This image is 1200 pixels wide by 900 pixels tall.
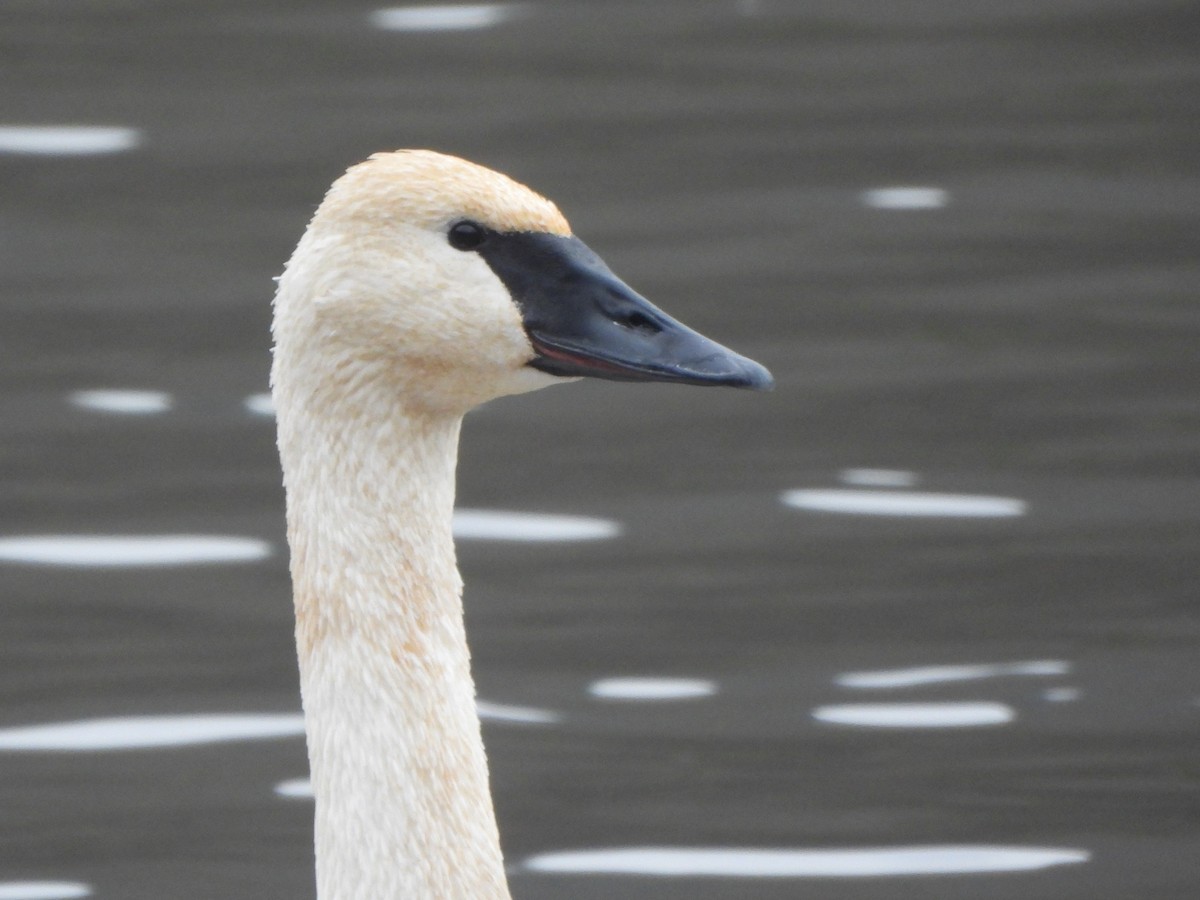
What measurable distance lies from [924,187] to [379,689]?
6436mm

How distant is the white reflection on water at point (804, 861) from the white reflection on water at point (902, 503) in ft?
6.30

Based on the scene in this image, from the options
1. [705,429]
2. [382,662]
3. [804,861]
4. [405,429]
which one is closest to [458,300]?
[405,429]

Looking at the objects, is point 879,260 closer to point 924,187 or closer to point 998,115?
point 924,187

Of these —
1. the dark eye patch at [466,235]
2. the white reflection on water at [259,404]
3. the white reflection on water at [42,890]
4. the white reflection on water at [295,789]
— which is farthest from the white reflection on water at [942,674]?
the dark eye patch at [466,235]

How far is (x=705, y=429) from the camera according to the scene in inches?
330

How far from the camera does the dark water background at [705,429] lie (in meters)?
6.16

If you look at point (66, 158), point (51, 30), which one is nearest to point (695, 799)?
point (66, 158)

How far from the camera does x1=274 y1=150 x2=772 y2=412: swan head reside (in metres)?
3.95

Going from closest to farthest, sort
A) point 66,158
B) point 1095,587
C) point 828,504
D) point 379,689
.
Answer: point 379,689 < point 1095,587 < point 828,504 < point 66,158

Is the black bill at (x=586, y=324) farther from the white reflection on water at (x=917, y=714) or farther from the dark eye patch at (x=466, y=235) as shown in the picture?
the white reflection on water at (x=917, y=714)

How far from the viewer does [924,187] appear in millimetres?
10047

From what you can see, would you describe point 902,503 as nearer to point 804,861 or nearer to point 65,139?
point 804,861

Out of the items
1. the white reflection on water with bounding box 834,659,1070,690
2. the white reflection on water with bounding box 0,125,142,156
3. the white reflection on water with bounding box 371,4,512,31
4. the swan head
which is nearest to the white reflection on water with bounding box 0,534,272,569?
the white reflection on water with bounding box 834,659,1070,690

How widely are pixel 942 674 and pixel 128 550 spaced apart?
2.50 metres
